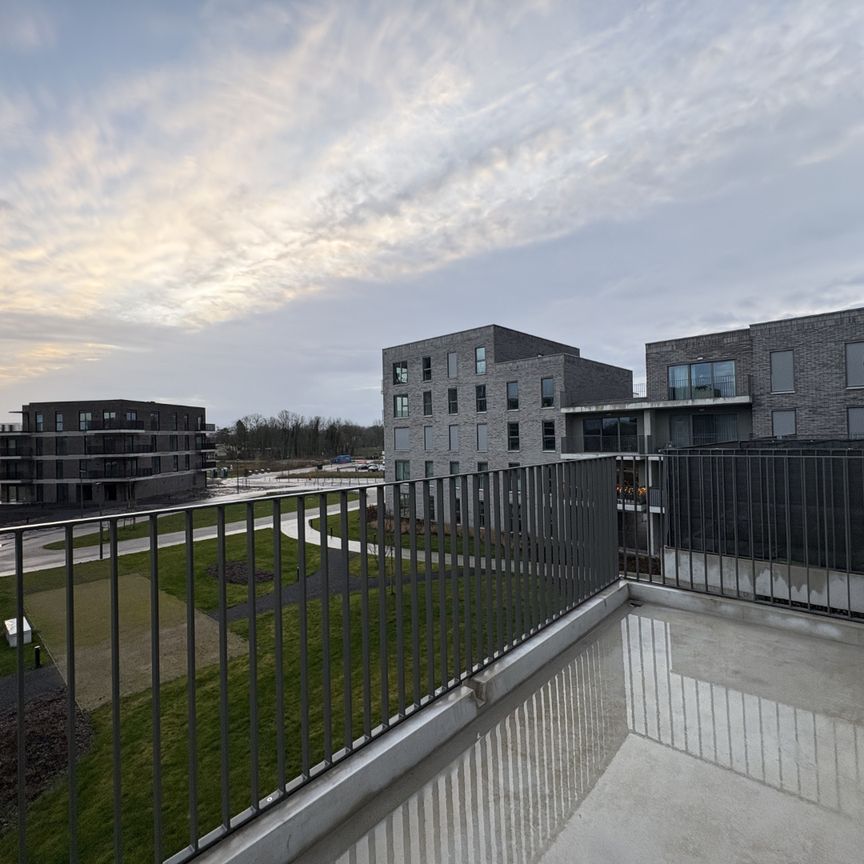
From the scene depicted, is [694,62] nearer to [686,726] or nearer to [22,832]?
[686,726]

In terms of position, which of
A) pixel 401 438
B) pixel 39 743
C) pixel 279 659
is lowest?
pixel 39 743

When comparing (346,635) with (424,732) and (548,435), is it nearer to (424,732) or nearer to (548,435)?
(424,732)

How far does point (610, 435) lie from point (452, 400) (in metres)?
8.78

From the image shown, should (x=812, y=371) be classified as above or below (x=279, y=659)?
above

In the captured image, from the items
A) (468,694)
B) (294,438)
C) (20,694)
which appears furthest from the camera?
(294,438)

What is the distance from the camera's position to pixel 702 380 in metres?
20.7

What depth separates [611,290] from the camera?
22469 mm

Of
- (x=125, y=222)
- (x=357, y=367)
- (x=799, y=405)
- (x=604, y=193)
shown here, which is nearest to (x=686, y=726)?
(x=125, y=222)

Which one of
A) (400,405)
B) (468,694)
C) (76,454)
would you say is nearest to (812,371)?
(400,405)

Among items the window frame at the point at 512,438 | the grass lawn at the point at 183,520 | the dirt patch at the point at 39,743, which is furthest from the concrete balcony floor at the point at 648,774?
the window frame at the point at 512,438

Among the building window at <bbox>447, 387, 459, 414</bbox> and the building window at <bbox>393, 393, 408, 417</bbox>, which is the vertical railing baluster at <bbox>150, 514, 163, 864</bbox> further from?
the building window at <bbox>393, 393, 408, 417</bbox>

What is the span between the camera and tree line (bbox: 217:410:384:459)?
69875 mm

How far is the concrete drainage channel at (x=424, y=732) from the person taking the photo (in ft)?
5.07

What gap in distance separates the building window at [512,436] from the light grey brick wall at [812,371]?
412 inches
